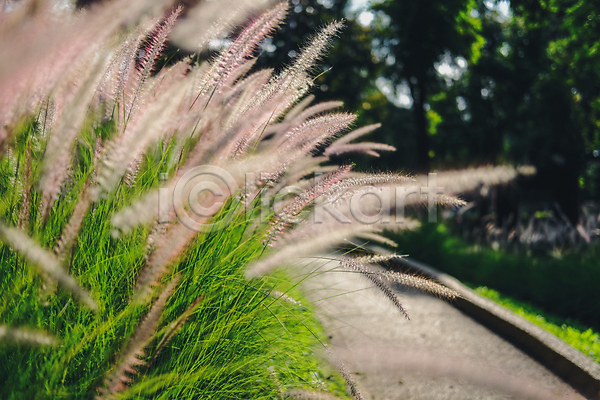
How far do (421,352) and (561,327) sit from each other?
378cm

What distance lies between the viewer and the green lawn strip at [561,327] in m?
3.29

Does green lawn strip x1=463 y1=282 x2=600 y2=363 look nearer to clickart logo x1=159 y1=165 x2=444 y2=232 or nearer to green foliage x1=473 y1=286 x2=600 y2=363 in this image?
green foliage x1=473 y1=286 x2=600 y2=363

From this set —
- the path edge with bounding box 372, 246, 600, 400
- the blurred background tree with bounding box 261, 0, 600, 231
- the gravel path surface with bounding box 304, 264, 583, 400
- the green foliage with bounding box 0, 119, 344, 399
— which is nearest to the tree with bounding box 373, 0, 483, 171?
the blurred background tree with bounding box 261, 0, 600, 231

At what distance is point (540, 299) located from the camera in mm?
4969

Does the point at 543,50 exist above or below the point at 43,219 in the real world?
above

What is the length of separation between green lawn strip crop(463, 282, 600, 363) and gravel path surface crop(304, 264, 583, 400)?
80 cm

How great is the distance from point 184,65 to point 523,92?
1614 centimetres

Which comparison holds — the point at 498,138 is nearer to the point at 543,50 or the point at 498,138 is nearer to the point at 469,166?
the point at 543,50

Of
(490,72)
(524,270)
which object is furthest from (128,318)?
(490,72)

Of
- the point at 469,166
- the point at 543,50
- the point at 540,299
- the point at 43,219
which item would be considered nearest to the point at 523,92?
the point at 543,50

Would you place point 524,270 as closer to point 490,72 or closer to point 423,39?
point 423,39

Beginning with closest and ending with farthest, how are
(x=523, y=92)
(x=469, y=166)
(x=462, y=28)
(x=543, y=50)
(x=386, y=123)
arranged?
(x=469, y=166), (x=462, y=28), (x=543, y=50), (x=523, y=92), (x=386, y=123)

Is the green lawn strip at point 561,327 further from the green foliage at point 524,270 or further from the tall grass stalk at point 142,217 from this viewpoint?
the tall grass stalk at point 142,217

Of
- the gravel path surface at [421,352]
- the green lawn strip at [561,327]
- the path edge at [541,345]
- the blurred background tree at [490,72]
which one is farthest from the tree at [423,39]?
the gravel path surface at [421,352]
